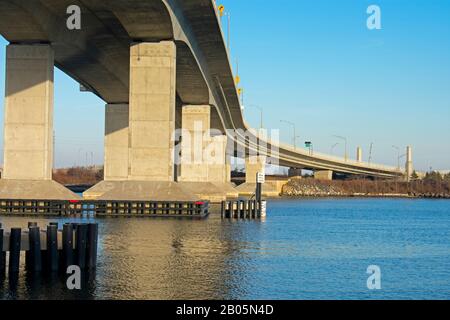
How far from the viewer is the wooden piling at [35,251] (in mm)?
19938

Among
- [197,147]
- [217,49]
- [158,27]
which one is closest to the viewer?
[158,27]

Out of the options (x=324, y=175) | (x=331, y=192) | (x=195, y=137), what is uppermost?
(x=195, y=137)

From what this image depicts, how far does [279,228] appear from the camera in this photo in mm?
41469

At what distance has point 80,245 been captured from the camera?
20.8 metres

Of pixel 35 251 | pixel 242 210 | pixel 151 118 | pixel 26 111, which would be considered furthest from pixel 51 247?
pixel 242 210

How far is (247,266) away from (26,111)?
29.7 m

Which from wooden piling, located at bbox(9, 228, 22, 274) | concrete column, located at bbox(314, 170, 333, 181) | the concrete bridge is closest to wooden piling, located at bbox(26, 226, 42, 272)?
wooden piling, located at bbox(9, 228, 22, 274)

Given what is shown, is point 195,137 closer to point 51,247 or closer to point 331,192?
point 51,247

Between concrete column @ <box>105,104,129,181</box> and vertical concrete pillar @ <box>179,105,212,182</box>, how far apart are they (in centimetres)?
785

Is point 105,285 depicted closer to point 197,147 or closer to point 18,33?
point 18,33

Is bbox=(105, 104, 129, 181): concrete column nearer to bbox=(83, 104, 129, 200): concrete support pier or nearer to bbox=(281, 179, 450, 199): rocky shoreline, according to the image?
bbox=(83, 104, 129, 200): concrete support pier

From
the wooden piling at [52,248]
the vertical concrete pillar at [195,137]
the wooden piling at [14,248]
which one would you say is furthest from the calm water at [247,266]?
the vertical concrete pillar at [195,137]

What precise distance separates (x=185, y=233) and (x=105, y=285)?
629 inches
